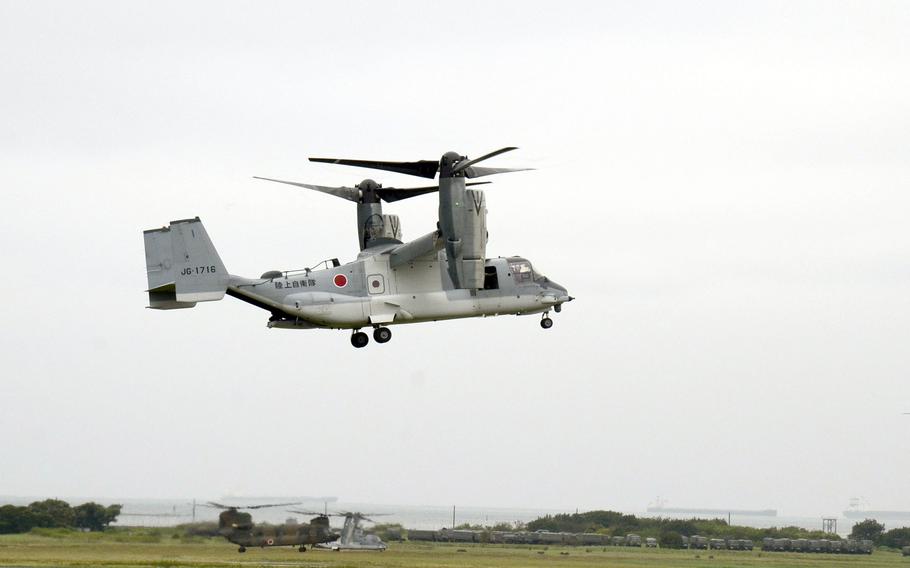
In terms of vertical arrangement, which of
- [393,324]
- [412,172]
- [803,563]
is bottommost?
[803,563]

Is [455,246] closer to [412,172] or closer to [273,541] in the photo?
[412,172]

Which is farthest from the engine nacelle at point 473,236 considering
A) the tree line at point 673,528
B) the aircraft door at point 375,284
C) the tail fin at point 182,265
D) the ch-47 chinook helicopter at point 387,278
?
the tree line at point 673,528

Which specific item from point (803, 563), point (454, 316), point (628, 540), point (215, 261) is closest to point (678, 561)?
point (803, 563)

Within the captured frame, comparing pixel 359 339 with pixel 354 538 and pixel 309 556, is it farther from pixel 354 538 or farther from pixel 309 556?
pixel 354 538

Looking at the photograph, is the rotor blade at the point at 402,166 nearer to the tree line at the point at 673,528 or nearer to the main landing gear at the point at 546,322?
the main landing gear at the point at 546,322

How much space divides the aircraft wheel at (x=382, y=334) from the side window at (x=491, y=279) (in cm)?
440

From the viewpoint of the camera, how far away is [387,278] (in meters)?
48.5

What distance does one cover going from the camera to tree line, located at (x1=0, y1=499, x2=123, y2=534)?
165 ft

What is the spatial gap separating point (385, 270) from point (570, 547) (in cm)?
2509

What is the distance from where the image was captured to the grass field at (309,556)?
4506 centimetres

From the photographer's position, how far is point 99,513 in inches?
2040

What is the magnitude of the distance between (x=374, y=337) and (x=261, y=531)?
9127 millimetres

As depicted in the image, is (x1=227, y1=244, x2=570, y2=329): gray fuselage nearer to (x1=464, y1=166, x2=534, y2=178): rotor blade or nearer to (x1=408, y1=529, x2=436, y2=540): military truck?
(x1=464, y1=166, x2=534, y2=178): rotor blade

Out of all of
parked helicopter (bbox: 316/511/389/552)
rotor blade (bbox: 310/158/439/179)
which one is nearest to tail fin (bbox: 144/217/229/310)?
rotor blade (bbox: 310/158/439/179)
